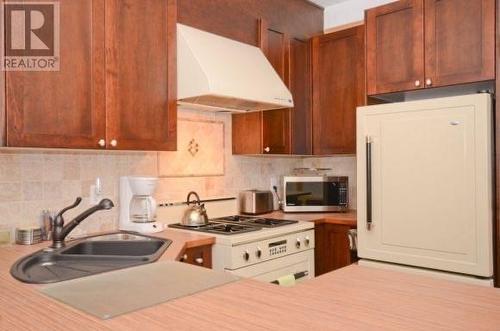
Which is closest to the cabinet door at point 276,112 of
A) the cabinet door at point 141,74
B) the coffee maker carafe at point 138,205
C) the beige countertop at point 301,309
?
the cabinet door at point 141,74

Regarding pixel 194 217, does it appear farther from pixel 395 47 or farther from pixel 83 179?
pixel 395 47

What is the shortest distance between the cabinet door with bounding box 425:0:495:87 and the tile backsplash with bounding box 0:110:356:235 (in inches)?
60.1

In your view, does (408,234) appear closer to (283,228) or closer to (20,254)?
(283,228)

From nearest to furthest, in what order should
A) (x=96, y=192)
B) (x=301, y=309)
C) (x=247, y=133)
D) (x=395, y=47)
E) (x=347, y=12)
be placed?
(x=301, y=309), (x=96, y=192), (x=395, y=47), (x=247, y=133), (x=347, y=12)

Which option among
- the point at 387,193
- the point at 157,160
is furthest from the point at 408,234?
the point at 157,160

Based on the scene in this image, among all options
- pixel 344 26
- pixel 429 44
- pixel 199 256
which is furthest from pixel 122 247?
pixel 344 26

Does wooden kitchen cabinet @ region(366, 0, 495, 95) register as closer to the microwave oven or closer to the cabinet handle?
the cabinet handle

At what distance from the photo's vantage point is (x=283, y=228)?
2658mm

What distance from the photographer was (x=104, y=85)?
2.05m

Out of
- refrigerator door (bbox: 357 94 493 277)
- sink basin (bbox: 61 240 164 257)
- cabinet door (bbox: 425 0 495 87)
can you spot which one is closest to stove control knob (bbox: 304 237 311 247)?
refrigerator door (bbox: 357 94 493 277)

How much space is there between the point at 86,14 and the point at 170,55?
0.53 metres

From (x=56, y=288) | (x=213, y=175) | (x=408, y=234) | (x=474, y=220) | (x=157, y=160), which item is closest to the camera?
(x=56, y=288)

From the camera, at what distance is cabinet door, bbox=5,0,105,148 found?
68.9 inches

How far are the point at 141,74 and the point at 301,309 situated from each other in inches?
63.7
